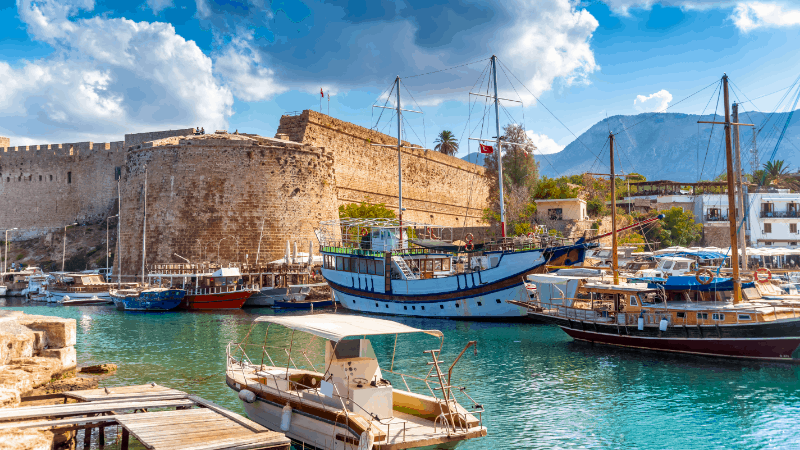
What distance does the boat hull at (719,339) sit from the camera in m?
14.1

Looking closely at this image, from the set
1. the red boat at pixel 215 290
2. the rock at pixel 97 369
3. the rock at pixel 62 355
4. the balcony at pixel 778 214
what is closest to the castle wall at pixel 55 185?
the red boat at pixel 215 290

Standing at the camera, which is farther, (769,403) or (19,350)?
(769,403)

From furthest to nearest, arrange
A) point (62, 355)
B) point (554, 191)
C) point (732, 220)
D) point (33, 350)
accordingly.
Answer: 1. point (554, 191)
2. point (732, 220)
3. point (62, 355)
4. point (33, 350)

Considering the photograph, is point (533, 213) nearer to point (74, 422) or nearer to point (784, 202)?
point (784, 202)

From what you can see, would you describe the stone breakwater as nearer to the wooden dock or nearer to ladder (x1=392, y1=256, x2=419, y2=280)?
the wooden dock

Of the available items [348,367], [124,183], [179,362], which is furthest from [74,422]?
[124,183]

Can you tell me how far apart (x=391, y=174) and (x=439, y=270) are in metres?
18.3

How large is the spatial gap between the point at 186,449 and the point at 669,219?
36838mm

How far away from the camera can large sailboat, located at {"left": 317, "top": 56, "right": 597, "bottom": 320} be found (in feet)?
73.2

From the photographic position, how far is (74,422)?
753 cm

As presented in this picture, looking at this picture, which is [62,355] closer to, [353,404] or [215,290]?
[353,404]

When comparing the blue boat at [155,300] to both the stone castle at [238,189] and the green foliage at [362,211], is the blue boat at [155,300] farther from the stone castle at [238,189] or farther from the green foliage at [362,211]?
the green foliage at [362,211]

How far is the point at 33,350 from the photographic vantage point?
11.0 meters

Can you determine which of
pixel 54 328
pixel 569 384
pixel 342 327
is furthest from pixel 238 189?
pixel 342 327
